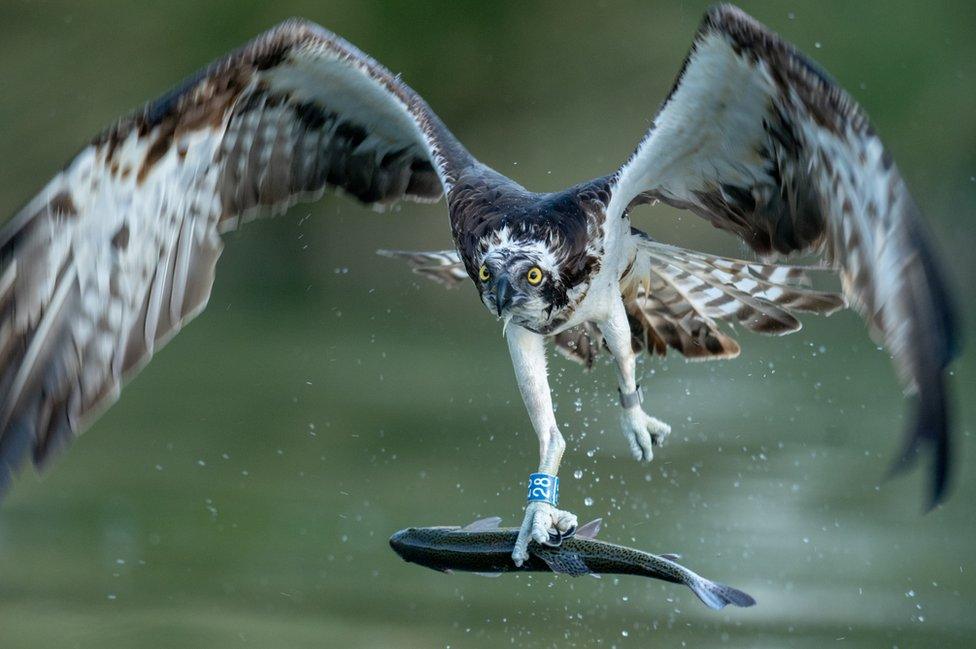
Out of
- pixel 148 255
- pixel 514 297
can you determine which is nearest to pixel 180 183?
pixel 148 255

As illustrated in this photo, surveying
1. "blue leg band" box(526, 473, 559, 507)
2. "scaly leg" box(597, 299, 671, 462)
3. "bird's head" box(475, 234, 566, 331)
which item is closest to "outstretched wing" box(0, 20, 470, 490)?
"bird's head" box(475, 234, 566, 331)

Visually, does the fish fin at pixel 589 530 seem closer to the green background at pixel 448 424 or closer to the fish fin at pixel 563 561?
the fish fin at pixel 563 561

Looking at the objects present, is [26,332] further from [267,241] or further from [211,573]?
[267,241]

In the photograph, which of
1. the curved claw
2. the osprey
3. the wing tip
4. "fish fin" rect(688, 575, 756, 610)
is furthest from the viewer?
the curved claw

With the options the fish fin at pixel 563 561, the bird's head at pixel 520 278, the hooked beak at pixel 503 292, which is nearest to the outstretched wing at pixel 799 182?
the bird's head at pixel 520 278

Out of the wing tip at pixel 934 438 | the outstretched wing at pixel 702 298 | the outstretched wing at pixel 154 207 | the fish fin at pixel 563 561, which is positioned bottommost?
the fish fin at pixel 563 561

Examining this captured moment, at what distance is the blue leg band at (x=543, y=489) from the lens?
4484 mm

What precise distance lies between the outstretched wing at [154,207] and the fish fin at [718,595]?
167 cm

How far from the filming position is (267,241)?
11609mm

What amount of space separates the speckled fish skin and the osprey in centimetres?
6

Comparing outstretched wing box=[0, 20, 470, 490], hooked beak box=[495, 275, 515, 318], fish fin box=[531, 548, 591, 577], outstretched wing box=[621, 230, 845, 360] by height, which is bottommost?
fish fin box=[531, 548, 591, 577]

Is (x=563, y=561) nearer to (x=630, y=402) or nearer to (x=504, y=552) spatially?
(x=504, y=552)

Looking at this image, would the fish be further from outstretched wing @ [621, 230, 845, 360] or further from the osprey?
outstretched wing @ [621, 230, 845, 360]

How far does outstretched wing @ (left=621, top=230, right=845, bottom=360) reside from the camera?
5.07 meters
